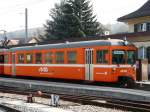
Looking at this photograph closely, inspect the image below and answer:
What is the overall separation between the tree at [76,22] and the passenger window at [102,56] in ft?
118

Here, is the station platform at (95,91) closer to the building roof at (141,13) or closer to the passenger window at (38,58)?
the passenger window at (38,58)

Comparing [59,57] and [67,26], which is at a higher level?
[67,26]

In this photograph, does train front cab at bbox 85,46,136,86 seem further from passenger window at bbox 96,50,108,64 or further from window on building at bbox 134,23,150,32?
window on building at bbox 134,23,150,32

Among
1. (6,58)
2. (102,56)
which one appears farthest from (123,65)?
(6,58)

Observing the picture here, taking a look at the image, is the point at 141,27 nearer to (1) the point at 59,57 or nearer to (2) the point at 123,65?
(1) the point at 59,57

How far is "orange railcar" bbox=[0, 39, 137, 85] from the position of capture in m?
24.2

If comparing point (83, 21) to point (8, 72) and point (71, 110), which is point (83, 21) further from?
point (71, 110)

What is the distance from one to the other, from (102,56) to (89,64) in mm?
1305

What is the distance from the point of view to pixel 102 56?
2456cm

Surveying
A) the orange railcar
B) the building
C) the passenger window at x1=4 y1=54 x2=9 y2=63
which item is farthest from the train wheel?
the passenger window at x1=4 y1=54 x2=9 y2=63

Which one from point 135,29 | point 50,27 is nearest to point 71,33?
point 50,27

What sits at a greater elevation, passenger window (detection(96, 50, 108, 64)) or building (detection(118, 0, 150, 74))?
building (detection(118, 0, 150, 74))

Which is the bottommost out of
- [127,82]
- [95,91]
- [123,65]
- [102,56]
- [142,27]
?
[95,91]

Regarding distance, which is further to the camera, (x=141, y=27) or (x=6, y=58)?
(x=141, y=27)
